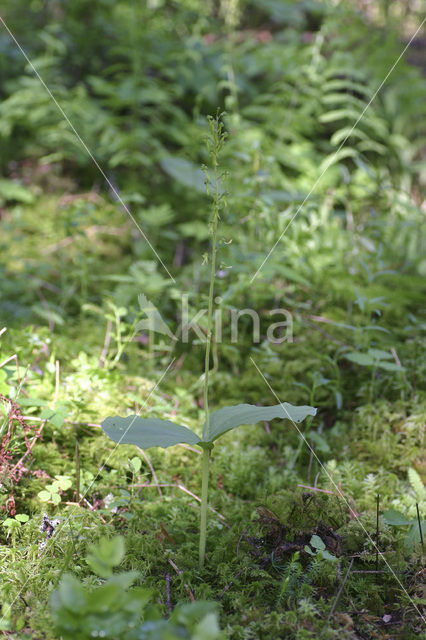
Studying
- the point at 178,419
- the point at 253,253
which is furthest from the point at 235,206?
the point at 178,419

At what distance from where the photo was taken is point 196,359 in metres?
3.00

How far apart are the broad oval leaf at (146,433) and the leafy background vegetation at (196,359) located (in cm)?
34

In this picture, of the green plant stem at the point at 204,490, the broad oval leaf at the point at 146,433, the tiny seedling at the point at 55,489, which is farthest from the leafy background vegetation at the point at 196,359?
the broad oval leaf at the point at 146,433

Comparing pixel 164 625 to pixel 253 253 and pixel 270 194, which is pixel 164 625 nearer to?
pixel 253 253

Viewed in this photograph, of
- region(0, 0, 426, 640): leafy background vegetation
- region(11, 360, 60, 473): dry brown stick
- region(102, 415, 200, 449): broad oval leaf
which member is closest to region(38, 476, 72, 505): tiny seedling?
region(0, 0, 426, 640): leafy background vegetation

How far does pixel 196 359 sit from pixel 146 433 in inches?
60.1

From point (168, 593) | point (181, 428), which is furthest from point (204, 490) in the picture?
point (168, 593)

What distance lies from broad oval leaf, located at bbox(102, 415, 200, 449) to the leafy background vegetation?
341 mm

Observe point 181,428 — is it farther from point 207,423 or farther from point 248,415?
point 248,415

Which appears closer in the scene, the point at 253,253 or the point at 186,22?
the point at 253,253

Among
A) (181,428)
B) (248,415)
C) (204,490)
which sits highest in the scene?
(248,415)

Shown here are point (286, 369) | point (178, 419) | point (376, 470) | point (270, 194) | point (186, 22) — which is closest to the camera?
point (376, 470)

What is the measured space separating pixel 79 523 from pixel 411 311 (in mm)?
2302

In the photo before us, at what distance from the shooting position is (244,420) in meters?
1.45
